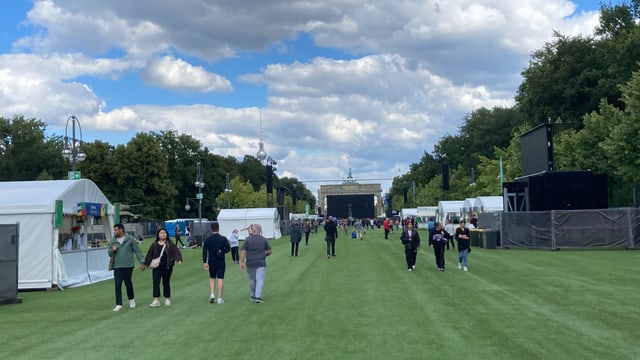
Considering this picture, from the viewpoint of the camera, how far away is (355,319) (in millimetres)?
11258

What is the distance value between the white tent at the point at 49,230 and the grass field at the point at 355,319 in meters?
0.99

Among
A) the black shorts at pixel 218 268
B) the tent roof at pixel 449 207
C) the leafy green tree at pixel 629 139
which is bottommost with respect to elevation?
the black shorts at pixel 218 268

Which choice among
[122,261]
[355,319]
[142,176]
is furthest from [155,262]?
[142,176]

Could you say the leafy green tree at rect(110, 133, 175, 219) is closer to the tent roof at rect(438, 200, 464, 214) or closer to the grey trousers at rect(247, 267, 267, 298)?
the tent roof at rect(438, 200, 464, 214)

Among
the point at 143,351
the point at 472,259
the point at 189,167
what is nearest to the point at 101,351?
the point at 143,351

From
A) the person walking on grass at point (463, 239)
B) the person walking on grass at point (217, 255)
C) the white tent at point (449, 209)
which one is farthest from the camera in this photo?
the white tent at point (449, 209)

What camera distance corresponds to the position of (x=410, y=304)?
13.0 meters

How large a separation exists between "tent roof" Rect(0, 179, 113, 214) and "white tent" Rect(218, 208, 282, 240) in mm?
32164

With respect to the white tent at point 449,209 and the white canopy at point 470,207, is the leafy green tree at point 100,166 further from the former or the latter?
the white canopy at point 470,207

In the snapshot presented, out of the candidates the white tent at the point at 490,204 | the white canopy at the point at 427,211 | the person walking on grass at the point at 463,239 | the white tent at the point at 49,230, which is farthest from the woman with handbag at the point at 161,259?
the white canopy at the point at 427,211

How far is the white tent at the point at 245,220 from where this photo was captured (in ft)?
182

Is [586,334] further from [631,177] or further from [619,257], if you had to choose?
[631,177]

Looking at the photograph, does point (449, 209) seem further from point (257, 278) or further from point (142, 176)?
point (257, 278)

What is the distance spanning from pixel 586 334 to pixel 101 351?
7047 millimetres
